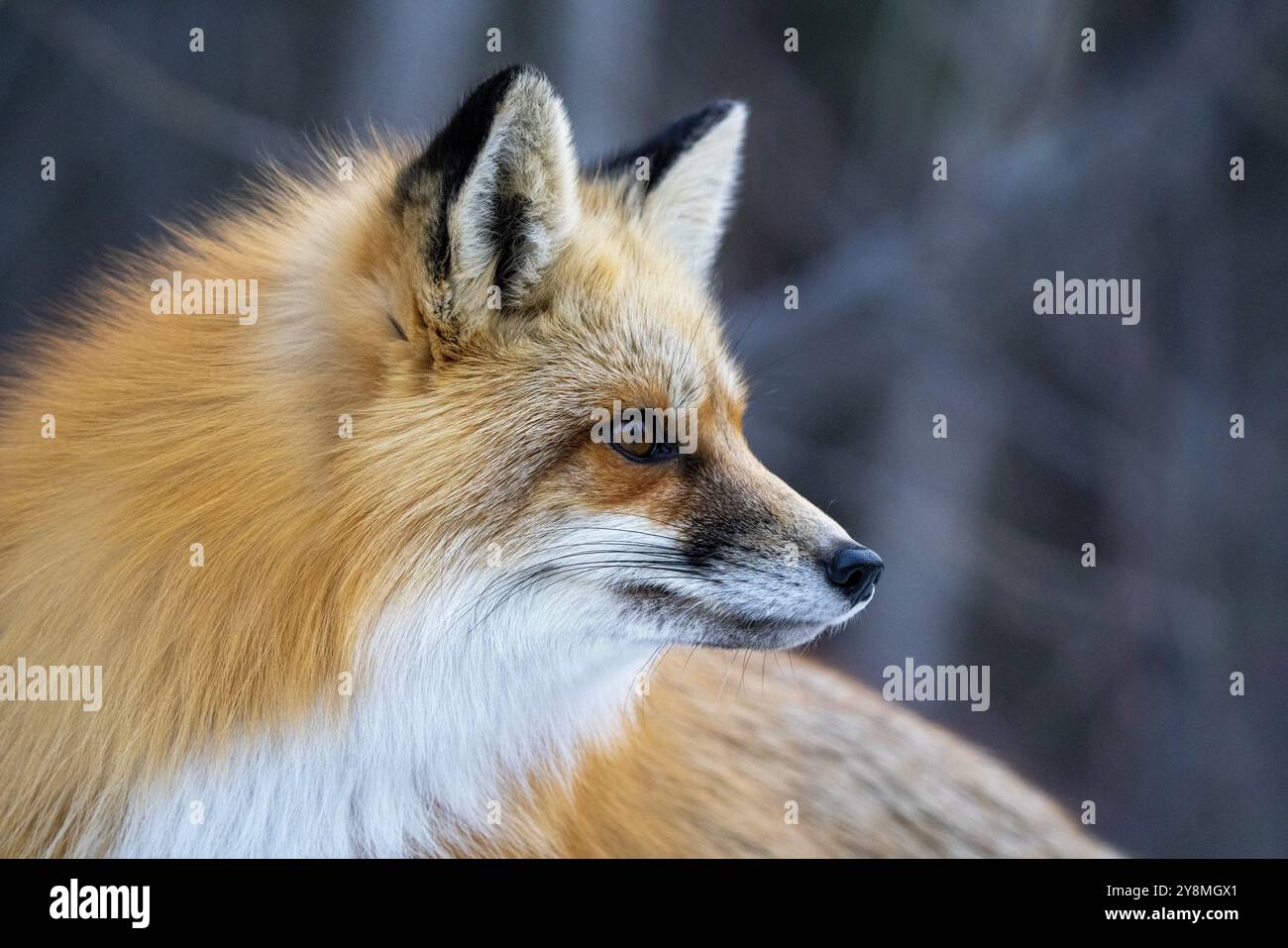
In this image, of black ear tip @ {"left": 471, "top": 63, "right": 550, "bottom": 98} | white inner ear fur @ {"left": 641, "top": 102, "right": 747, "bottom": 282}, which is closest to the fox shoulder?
white inner ear fur @ {"left": 641, "top": 102, "right": 747, "bottom": 282}

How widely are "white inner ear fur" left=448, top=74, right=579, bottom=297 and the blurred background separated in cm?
356

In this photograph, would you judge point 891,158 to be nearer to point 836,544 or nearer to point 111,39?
point 111,39

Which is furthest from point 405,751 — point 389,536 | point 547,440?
point 547,440

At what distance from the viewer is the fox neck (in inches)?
102

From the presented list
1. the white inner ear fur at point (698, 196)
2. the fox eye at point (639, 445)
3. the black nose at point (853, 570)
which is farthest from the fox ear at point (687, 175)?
the black nose at point (853, 570)

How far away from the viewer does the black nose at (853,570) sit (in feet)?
8.86

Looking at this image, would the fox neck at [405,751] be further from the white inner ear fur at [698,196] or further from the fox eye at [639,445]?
the white inner ear fur at [698,196]

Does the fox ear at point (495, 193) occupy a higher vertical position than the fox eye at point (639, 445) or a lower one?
higher

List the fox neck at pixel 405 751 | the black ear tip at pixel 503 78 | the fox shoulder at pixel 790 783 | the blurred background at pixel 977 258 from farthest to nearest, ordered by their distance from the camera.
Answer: the blurred background at pixel 977 258 → the fox shoulder at pixel 790 783 → the fox neck at pixel 405 751 → the black ear tip at pixel 503 78

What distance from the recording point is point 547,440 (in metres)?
2.68

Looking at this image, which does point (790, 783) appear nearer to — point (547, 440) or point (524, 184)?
point (547, 440)

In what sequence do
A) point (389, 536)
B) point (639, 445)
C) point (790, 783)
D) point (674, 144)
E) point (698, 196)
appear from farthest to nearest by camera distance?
point (790, 783) < point (698, 196) < point (674, 144) < point (639, 445) < point (389, 536)

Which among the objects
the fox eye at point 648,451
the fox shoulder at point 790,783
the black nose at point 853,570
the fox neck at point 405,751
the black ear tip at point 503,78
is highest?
the black ear tip at point 503,78

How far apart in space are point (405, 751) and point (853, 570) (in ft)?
3.54
